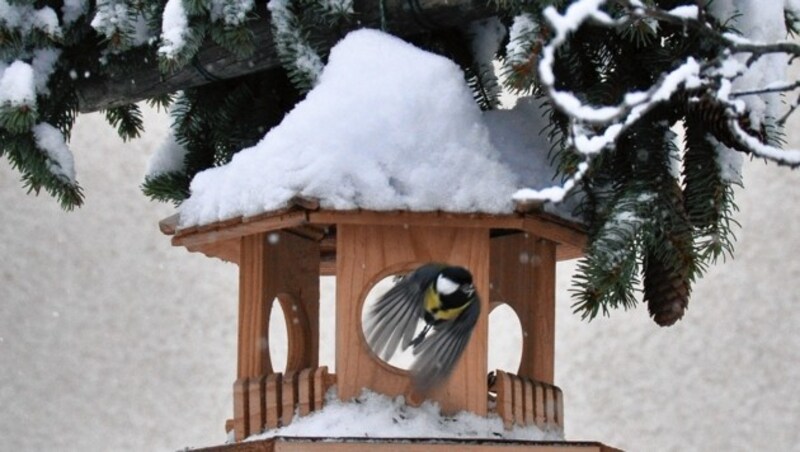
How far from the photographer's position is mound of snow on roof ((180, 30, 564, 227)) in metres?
1.67

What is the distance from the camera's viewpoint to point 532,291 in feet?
6.17

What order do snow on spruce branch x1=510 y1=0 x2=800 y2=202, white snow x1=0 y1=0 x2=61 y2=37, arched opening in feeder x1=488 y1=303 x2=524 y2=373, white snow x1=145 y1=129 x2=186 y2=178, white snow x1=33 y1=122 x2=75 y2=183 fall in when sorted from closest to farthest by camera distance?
snow on spruce branch x1=510 y1=0 x2=800 y2=202, white snow x1=0 y1=0 x2=61 y2=37, white snow x1=33 y1=122 x2=75 y2=183, white snow x1=145 y1=129 x2=186 y2=178, arched opening in feeder x1=488 y1=303 x2=524 y2=373

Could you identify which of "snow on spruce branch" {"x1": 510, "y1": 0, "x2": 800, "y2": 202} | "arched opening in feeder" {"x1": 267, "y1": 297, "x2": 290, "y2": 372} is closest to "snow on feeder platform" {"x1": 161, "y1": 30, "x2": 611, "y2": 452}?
"snow on spruce branch" {"x1": 510, "y1": 0, "x2": 800, "y2": 202}

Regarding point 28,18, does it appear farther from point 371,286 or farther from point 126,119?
point 371,286

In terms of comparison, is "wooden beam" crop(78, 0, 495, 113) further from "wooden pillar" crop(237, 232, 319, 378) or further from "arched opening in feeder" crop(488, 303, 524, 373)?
"arched opening in feeder" crop(488, 303, 524, 373)

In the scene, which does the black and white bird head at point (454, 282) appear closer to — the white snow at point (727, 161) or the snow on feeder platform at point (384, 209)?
the snow on feeder platform at point (384, 209)

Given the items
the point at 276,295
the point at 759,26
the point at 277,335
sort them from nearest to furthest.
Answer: the point at 759,26
the point at 276,295
the point at 277,335

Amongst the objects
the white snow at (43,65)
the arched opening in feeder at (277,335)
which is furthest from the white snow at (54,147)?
the arched opening in feeder at (277,335)

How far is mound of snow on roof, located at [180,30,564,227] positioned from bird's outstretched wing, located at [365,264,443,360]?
0.10m

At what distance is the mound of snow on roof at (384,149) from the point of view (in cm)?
167

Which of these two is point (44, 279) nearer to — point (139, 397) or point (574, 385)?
point (139, 397)

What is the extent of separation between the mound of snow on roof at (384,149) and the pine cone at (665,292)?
0.55 ft

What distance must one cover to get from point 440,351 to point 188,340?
7.48 ft

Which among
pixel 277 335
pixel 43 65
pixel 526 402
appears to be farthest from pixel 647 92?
pixel 277 335
